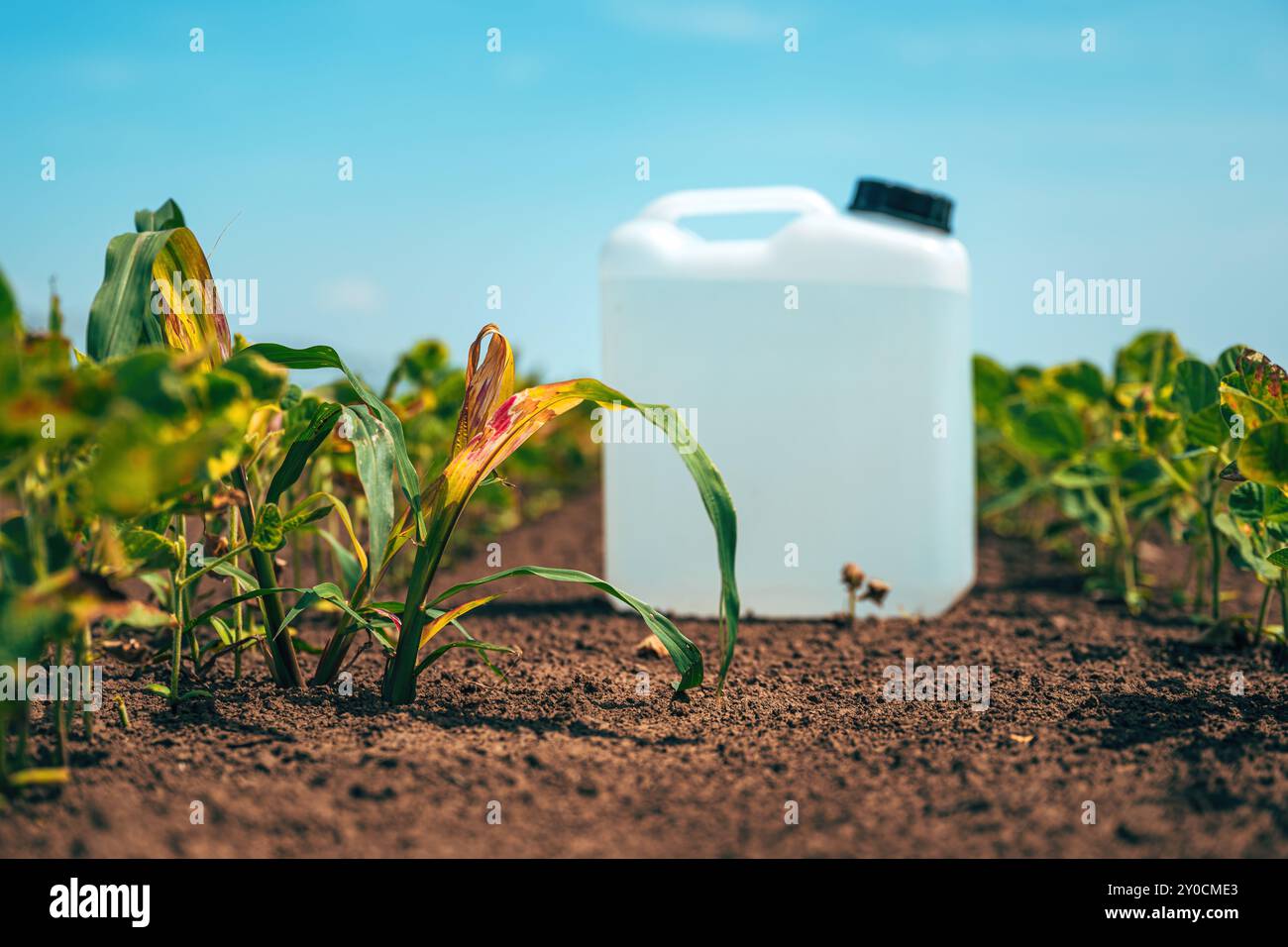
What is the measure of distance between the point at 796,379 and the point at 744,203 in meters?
0.46

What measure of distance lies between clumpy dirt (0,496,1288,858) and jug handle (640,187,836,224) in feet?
3.87

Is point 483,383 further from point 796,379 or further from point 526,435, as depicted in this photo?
point 796,379

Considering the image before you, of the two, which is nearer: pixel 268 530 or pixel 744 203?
pixel 268 530

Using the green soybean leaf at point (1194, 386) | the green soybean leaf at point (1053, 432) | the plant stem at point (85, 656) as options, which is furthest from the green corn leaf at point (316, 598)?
the green soybean leaf at point (1053, 432)

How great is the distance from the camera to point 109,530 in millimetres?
1101

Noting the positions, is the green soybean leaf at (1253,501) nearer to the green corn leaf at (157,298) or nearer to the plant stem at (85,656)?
the green corn leaf at (157,298)

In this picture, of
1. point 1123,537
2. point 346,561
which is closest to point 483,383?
point 346,561

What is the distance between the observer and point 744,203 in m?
2.41

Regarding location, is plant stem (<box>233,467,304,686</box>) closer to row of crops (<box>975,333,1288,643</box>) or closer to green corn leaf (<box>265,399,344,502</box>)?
green corn leaf (<box>265,399,344,502</box>)

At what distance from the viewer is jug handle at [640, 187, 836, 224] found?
2402 millimetres

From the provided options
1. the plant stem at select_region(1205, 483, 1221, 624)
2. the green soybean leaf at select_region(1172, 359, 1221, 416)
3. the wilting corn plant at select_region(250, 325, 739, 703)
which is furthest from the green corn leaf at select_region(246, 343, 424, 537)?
the plant stem at select_region(1205, 483, 1221, 624)
